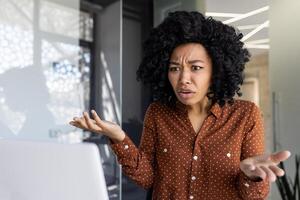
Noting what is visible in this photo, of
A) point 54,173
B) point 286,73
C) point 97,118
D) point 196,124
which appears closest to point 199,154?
point 196,124

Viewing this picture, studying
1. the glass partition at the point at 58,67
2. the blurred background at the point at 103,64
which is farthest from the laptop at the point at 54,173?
the glass partition at the point at 58,67

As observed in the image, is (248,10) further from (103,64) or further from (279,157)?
(279,157)

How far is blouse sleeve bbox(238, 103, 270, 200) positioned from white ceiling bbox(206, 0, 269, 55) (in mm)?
2210

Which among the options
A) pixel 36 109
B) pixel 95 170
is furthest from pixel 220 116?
pixel 36 109

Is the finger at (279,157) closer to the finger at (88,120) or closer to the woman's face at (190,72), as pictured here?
the woman's face at (190,72)

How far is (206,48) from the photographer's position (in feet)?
3.25

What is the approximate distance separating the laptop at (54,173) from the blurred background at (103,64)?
7.18 ft

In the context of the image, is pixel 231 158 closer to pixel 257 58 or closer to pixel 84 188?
pixel 84 188

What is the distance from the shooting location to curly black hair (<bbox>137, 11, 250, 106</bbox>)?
99cm

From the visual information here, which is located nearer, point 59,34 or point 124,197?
point 59,34

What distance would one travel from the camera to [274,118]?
9.80 ft

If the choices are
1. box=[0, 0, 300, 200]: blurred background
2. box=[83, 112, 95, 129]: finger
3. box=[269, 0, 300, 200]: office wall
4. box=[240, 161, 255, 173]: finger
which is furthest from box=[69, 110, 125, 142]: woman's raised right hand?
box=[269, 0, 300, 200]: office wall

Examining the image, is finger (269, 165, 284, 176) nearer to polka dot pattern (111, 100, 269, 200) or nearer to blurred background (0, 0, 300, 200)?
polka dot pattern (111, 100, 269, 200)

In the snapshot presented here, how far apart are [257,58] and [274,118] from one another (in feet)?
1.85
